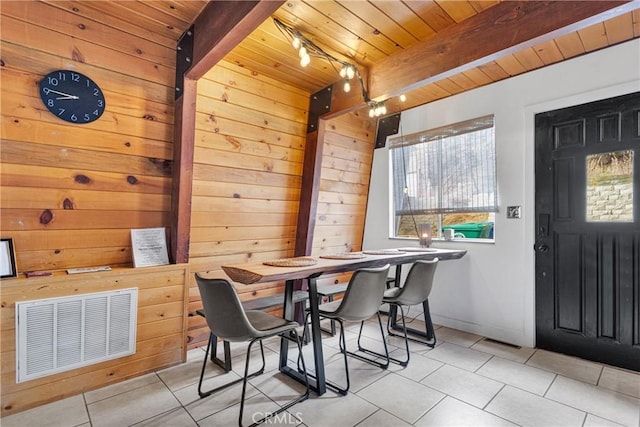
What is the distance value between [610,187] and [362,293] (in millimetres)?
2217

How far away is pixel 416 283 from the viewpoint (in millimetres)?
2736

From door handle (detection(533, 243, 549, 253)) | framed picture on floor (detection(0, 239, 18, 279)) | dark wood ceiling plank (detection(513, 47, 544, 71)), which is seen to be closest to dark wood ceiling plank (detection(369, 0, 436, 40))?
dark wood ceiling plank (detection(513, 47, 544, 71))

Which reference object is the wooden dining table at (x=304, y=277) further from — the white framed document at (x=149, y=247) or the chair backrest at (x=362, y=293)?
the white framed document at (x=149, y=247)

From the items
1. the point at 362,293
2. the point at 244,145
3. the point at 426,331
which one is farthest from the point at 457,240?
the point at 244,145

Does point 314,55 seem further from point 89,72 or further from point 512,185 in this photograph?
point 512,185

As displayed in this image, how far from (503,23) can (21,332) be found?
3.50 meters

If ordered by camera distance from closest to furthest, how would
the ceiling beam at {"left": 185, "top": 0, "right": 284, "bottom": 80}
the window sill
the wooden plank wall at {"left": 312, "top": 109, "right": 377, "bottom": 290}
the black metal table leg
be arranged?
the ceiling beam at {"left": 185, "top": 0, "right": 284, "bottom": 80}, the black metal table leg, the window sill, the wooden plank wall at {"left": 312, "top": 109, "right": 377, "bottom": 290}

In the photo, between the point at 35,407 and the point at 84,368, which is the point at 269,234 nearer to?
the point at 84,368

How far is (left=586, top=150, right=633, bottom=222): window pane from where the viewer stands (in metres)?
2.48

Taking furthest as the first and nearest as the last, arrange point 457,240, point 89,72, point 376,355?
point 457,240, point 376,355, point 89,72

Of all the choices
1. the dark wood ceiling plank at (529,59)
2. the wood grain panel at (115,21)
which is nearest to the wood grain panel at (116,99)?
the wood grain panel at (115,21)

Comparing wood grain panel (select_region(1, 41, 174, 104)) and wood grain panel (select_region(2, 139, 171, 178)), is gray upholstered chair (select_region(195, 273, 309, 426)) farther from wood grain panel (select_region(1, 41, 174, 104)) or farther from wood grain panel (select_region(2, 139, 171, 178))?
wood grain panel (select_region(1, 41, 174, 104))

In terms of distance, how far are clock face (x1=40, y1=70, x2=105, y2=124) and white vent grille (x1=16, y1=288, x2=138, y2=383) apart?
1218 mm

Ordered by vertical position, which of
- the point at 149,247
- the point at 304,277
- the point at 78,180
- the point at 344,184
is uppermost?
the point at 344,184
